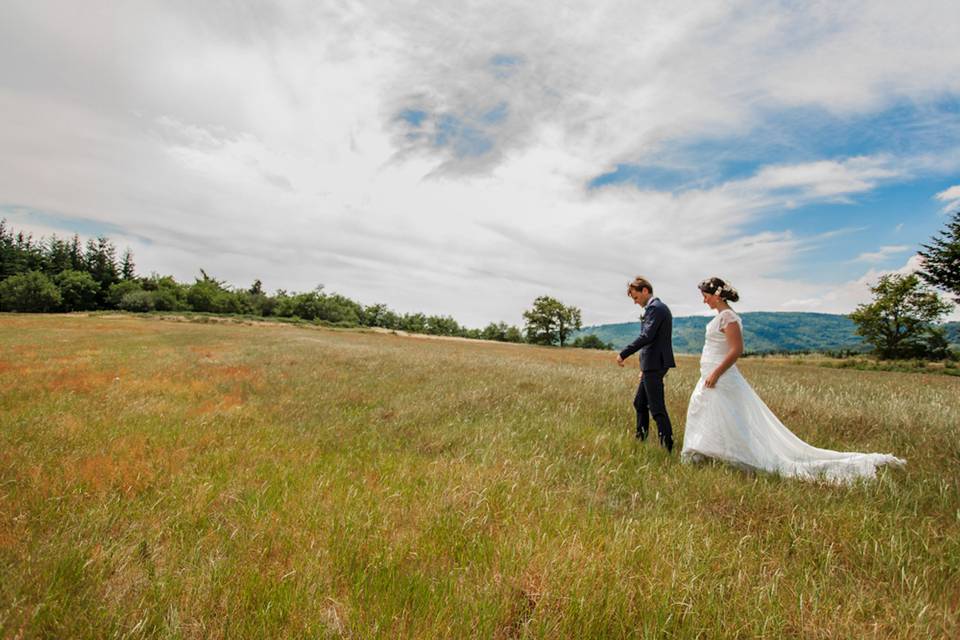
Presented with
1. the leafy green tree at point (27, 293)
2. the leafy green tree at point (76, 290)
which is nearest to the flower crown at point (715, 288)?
the leafy green tree at point (27, 293)

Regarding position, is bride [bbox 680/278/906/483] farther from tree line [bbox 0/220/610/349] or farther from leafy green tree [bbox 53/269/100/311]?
leafy green tree [bbox 53/269/100/311]

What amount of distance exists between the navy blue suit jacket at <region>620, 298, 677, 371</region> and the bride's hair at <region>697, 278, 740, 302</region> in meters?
0.75

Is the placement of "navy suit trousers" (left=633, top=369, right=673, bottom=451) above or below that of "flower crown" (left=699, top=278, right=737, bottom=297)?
below

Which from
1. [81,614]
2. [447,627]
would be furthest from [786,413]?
[81,614]

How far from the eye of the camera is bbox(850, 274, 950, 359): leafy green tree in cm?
5272

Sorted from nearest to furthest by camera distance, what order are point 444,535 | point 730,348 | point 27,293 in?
point 444,535, point 730,348, point 27,293

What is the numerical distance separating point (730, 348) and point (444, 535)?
4821 millimetres

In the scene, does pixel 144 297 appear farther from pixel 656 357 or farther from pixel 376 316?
pixel 656 357

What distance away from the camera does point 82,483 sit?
396cm

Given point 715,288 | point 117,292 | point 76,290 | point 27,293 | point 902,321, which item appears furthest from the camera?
point 117,292

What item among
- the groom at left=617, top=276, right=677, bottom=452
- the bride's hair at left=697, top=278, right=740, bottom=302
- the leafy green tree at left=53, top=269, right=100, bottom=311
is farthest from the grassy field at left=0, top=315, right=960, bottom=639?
the leafy green tree at left=53, top=269, right=100, bottom=311

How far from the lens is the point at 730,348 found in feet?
18.4

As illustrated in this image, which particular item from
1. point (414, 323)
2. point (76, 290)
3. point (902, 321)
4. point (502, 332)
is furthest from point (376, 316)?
point (902, 321)

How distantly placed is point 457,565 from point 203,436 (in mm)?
4891
